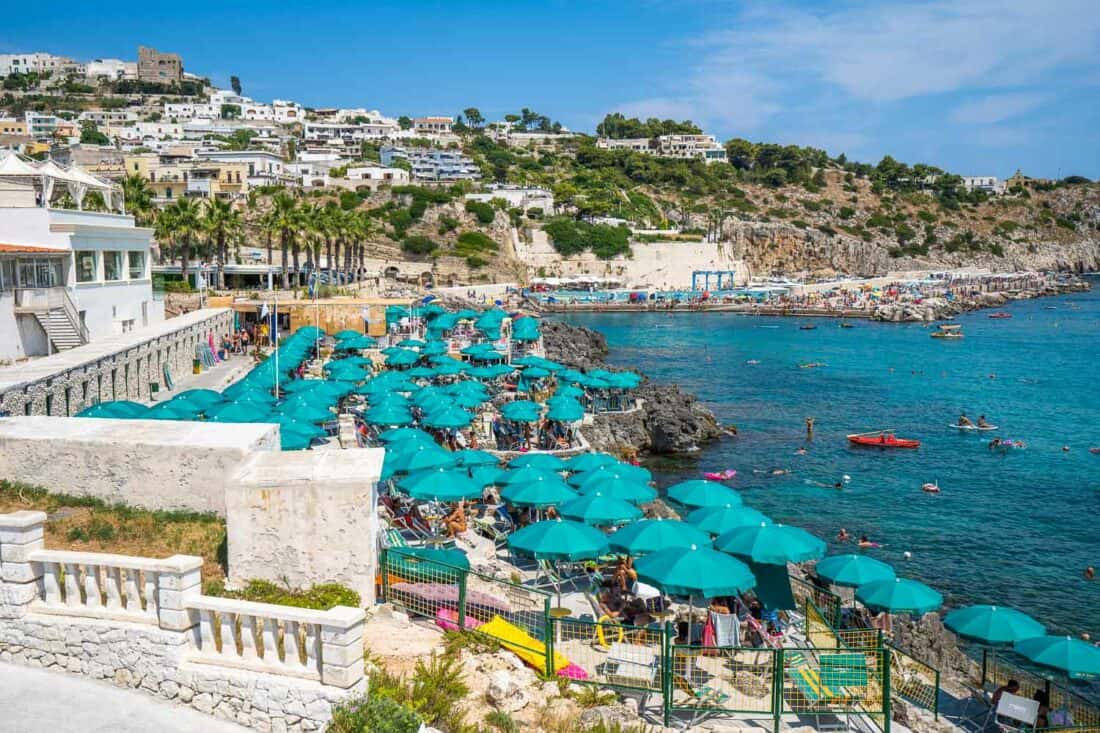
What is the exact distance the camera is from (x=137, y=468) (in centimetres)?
1357

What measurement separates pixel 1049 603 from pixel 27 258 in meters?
30.8

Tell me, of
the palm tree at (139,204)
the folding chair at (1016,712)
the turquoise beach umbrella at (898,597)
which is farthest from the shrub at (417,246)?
the folding chair at (1016,712)

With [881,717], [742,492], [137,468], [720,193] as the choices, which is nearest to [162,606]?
[137,468]

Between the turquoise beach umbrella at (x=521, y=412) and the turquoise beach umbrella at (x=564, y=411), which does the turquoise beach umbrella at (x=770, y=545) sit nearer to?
the turquoise beach umbrella at (x=521, y=412)

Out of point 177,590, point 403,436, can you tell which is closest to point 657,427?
point 403,436

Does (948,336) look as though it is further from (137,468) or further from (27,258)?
(137,468)

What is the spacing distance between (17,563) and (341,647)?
3671 mm

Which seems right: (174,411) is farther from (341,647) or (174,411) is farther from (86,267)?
(341,647)

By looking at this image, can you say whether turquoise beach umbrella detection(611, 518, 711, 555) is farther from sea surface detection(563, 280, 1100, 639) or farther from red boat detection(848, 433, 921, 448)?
red boat detection(848, 433, 921, 448)

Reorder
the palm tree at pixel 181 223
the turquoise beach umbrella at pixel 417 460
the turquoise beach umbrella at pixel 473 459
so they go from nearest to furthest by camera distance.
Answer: the turquoise beach umbrella at pixel 417 460, the turquoise beach umbrella at pixel 473 459, the palm tree at pixel 181 223

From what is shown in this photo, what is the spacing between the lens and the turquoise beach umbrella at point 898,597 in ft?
49.3

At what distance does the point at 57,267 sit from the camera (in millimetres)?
29812

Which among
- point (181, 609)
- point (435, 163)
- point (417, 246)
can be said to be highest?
point (435, 163)

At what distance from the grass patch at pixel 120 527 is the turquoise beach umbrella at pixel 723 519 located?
8.80m
